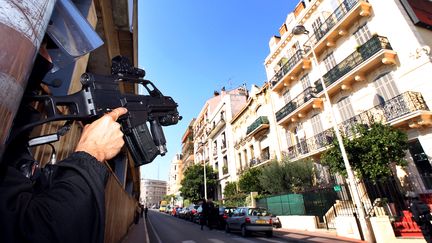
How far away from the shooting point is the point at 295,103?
1953 centimetres

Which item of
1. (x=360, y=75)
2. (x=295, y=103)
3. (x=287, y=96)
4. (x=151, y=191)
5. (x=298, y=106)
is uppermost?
(x=151, y=191)

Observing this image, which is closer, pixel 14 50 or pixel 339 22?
pixel 14 50

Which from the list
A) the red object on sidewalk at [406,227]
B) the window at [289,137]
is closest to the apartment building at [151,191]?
the window at [289,137]

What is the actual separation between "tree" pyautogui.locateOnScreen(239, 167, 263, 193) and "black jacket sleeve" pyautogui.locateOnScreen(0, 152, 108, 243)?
20.9m

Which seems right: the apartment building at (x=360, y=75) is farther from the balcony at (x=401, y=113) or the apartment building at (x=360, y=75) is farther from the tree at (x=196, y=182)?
the tree at (x=196, y=182)

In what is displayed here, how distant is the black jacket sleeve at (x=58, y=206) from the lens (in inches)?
29.9

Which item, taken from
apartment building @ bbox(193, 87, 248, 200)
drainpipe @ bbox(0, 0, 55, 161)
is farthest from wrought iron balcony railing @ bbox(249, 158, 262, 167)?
drainpipe @ bbox(0, 0, 55, 161)

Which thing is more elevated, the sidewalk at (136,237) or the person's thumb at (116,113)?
the person's thumb at (116,113)

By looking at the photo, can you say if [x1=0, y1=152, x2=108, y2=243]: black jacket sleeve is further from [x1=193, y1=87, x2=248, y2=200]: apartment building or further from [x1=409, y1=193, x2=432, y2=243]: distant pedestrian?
[x1=193, y1=87, x2=248, y2=200]: apartment building

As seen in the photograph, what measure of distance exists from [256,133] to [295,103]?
644cm

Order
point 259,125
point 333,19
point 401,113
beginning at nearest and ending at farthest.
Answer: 1. point 401,113
2. point 333,19
3. point 259,125

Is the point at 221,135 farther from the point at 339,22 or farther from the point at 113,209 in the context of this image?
the point at 113,209

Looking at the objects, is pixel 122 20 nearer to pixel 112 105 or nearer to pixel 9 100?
pixel 112 105

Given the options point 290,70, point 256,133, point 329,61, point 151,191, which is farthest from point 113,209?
point 151,191
